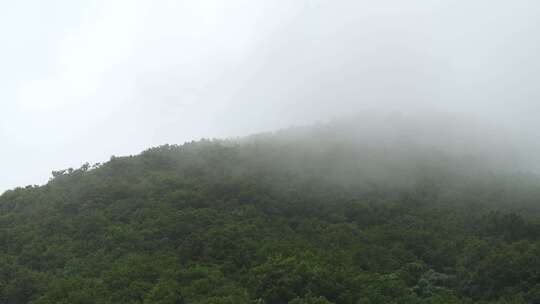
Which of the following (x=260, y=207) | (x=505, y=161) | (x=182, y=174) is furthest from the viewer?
(x=505, y=161)

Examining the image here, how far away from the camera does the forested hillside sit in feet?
98.7

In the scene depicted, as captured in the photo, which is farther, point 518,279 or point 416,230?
point 416,230

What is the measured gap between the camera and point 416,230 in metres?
40.1

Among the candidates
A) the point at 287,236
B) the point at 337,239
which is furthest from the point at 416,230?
the point at 287,236

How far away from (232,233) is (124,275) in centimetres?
737

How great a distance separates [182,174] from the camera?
52.0 m

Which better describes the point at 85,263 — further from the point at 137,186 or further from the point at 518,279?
the point at 518,279

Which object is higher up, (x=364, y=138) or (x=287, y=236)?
(x=364, y=138)

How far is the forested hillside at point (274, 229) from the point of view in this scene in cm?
3008

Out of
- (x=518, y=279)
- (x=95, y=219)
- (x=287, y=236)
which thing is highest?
(x=95, y=219)

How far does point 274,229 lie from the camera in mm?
40250

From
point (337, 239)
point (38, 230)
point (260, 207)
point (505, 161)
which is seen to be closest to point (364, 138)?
point (505, 161)

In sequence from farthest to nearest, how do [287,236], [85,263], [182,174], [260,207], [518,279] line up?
[182,174] → [260,207] → [287,236] → [85,263] → [518,279]

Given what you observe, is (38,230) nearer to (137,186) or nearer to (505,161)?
(137,186)
